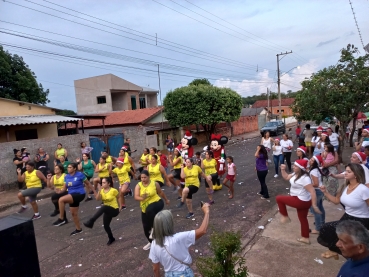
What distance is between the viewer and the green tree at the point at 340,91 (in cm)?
1043

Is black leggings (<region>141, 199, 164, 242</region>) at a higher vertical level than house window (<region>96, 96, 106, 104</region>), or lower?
lower

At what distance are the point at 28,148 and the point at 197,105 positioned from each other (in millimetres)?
11788

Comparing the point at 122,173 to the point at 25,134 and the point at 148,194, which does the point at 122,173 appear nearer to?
the point at 148,194

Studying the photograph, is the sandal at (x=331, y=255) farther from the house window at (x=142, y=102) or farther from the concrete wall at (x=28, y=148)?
the house window at (x=142, y=102)

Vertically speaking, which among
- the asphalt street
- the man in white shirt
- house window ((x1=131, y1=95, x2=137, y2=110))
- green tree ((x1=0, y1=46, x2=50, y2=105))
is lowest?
the asphalt street

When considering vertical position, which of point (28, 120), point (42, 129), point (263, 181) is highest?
point (28, 120)

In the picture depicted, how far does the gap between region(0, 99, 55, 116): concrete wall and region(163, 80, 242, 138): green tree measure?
8.23 m

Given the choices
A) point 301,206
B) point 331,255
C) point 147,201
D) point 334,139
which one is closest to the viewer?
point 331,255

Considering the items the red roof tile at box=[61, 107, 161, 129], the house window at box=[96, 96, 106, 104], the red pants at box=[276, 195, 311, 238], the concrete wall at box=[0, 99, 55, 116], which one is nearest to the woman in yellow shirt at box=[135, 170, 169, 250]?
the red pants at box=[276, 195, 311, 238]

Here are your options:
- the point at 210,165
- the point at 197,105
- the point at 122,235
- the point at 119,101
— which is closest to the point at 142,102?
the point at 119,101

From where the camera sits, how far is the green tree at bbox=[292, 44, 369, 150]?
10.4 m

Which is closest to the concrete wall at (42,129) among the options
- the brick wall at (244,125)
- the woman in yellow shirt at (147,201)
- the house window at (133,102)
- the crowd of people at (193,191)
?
the crowd of people at (193,191)

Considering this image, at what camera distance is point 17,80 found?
2405cm

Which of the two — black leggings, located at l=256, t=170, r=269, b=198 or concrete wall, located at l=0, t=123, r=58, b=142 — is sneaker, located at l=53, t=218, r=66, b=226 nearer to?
black leggings, located at l=256, t=170, r=269, b=198
